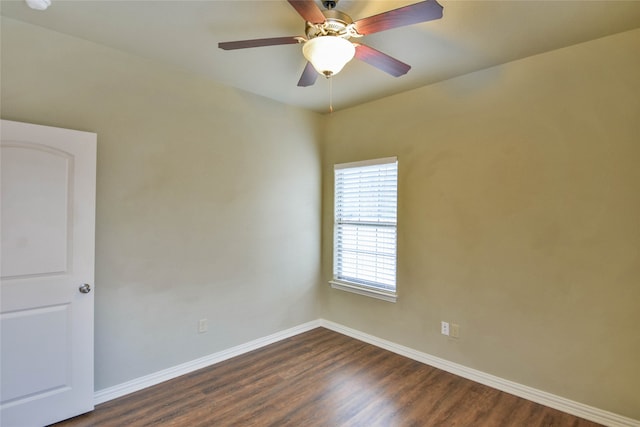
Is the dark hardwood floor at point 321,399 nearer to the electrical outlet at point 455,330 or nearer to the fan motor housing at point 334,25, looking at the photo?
the electrical outlet at point 455,330

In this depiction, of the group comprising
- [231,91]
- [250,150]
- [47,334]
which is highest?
[231,91]

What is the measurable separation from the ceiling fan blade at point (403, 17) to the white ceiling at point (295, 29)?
0.31 metres

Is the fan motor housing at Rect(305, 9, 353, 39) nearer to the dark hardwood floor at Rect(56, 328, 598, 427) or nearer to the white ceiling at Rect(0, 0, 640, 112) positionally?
the white ceiling at Rect(0, 0, 640, 112)

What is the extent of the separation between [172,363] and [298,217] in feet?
6.39

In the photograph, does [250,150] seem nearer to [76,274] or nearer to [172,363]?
[76,274]

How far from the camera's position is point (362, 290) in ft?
12.0

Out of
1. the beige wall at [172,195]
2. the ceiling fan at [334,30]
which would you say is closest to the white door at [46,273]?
the beige wall at [172,195]

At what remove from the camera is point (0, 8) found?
2008 mm

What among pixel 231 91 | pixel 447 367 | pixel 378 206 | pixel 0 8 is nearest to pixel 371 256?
pixel 378 206

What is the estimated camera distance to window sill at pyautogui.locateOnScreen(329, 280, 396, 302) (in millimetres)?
3397

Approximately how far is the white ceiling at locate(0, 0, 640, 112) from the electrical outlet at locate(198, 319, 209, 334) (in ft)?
7.54

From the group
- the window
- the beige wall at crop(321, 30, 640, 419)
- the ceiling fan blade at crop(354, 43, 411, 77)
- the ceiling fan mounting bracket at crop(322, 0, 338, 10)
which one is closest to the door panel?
the ceiling fan mounting bracket at crop(322, 0, 338, 10)

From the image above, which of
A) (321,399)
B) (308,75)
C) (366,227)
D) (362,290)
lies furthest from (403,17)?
(362,290)

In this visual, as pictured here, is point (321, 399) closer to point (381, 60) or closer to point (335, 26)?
point (381, 60)
